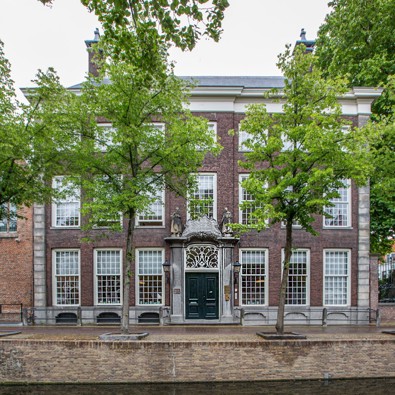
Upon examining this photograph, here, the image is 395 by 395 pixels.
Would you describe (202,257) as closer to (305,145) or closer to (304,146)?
(304,146)

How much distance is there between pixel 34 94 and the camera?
43.2ft

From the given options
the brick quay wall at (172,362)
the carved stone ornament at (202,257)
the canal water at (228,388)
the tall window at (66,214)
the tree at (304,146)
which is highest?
the tree at (304,146)

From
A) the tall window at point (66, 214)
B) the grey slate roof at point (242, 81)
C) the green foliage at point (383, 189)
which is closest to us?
the green foliage at point (383, 189)

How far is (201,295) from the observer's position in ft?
64.2

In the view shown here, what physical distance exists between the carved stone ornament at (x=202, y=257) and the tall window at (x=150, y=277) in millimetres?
1527

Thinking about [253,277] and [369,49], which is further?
[369,49]

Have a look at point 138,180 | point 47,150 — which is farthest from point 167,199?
point 47,150

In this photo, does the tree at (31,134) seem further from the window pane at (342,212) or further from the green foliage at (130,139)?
the window pane at (342,212)

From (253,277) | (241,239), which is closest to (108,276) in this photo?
(241,239)

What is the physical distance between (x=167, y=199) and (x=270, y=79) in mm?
10202

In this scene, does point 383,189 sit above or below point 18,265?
above

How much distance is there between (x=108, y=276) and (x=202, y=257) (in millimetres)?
4874

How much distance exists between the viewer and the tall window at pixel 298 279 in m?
20.0

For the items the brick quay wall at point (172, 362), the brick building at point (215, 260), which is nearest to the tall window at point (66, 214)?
the brick building at point (215, 260)
